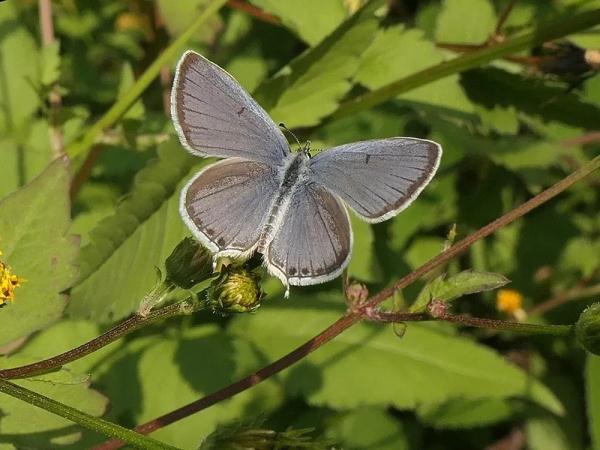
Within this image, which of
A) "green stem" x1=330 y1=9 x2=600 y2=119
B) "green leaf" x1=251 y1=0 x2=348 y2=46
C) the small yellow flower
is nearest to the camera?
"green stem" x1=330 y1=9 x2=600 y2=119

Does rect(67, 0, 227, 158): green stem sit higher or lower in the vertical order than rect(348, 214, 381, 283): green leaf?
higher

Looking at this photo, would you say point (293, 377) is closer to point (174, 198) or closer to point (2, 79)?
point (174, 198)

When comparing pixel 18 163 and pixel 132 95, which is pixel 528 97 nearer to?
pixel 132 95

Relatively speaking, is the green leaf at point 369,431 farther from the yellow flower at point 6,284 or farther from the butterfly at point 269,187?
the yellow flower at point 6,284

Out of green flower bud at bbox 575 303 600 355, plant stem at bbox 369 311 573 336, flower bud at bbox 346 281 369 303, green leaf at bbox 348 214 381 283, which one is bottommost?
green flower bud at bbox 575 303 600 355

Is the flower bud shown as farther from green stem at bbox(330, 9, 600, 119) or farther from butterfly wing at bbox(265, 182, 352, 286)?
green stem at bbox(330, 9, 600, 119)

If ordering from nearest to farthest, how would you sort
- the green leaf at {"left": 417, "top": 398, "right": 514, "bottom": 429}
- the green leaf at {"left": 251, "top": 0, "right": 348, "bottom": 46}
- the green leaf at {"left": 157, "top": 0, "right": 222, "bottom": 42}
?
the green leaf at {"left": 251, "top": 0, "right": 348, "bottom": 46}, the green leaf at {"left": 157, "top": 0, "right": 222, "bottom": 42}, the green leaf at {"left": 417, "top": 398, "right": 514, "bottom": 429}

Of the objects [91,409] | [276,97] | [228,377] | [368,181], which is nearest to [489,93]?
[276,97]

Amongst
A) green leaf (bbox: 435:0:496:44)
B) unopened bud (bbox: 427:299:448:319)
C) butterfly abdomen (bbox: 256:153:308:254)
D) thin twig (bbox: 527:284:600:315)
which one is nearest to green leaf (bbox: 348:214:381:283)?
butterfly abdomen (bbox: 256:153:308:254)
